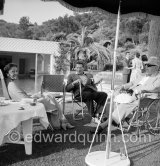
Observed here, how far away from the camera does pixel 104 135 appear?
160 inches

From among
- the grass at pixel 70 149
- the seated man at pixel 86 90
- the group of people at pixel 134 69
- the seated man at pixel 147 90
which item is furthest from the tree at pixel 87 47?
the grass at pixel 70 149

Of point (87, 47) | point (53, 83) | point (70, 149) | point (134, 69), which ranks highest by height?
point (87, 47)

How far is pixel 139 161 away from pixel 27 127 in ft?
4.59

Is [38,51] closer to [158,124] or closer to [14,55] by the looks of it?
[14,55]

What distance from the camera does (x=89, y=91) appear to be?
489 cm

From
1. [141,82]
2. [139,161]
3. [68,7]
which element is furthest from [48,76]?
[139,161]

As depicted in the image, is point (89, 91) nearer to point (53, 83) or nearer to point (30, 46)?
point (53, 83)

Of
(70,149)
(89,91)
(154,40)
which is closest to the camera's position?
(70,149)

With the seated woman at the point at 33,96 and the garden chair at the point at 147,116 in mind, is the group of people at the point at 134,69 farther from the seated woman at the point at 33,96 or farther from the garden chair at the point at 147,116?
the seated woman at the point at 33,96

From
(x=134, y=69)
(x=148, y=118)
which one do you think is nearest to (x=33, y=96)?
(x=148, y=118)

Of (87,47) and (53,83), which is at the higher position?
(87,47)

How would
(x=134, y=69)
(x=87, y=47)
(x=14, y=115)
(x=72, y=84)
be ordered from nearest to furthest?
(x=14, y=115)
(x=72, y=84)
(x=134, y=69)
(x=87, y=47)

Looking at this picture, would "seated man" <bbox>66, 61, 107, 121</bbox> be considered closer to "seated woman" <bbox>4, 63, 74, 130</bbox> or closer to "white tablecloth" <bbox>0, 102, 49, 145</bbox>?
"seated woman" <bbox>4, 63, 74, 130</bbox>

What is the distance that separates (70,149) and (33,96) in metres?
1.06
